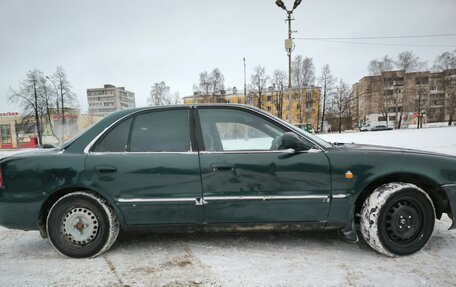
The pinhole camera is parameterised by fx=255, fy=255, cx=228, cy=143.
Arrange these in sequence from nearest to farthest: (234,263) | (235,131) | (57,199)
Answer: (234,263), (57,199), (235,131)

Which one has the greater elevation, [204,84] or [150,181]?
[204,84]

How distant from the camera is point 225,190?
2586 millimetres

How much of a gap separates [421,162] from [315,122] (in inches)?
2202

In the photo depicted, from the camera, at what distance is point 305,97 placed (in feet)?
164

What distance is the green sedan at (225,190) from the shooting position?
2.58 metres

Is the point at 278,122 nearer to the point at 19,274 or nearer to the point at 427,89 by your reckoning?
the point at 19,274

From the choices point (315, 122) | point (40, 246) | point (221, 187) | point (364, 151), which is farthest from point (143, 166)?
point (315, 122)

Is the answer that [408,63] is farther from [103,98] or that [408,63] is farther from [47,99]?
[103,98]

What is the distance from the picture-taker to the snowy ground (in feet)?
7.24

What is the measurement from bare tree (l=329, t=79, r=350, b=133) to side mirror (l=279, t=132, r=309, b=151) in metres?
51.8

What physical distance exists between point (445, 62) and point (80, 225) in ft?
216

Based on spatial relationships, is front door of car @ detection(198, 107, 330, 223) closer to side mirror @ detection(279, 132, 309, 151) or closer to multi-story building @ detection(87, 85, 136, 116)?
side mirror @ detection(279, 132, 309, 151)

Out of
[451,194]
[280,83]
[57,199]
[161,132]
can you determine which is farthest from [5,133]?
[451,194]

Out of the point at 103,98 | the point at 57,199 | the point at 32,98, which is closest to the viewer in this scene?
the point at 57,199
